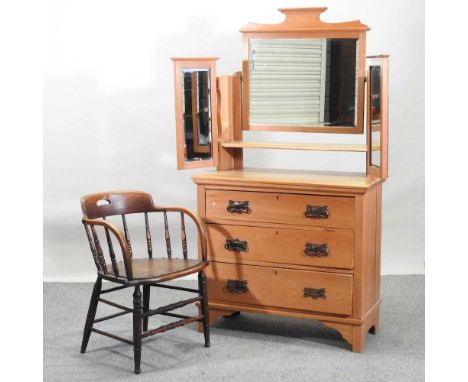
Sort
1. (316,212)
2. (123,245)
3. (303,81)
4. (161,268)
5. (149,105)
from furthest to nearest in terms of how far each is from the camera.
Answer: (149,105) → (303,81) → (316,212) → (161,268) → (123,245)

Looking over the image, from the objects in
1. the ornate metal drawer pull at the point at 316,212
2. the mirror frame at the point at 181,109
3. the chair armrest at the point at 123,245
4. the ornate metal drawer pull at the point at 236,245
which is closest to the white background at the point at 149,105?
the mirror frame at the point at 181,109

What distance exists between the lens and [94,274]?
5086mm

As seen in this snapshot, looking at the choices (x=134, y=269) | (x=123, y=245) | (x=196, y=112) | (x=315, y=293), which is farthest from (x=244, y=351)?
(x=196, y=112)

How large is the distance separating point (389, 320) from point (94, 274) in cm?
203

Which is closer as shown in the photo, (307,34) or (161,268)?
(161,268)

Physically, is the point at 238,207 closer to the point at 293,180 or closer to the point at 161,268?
the point at 293,180

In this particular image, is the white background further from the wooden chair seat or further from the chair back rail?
the wooden chair seat

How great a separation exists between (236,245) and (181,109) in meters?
0.74

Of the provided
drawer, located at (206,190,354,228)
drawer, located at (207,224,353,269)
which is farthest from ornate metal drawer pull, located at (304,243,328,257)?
drawer, located at (206,190,354,228)

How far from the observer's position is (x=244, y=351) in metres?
3.64

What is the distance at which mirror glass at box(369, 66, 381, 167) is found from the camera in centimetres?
366

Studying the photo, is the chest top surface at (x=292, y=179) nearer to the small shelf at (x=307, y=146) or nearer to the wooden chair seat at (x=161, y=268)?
the small shelf at (x=307, y=146)
